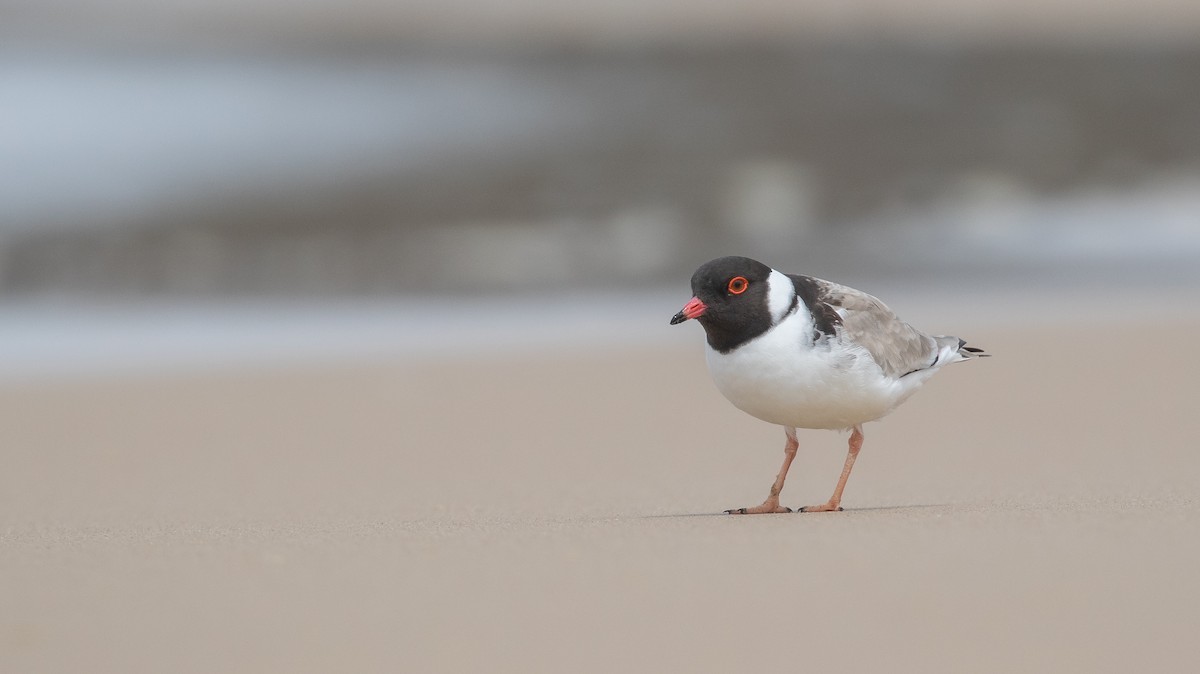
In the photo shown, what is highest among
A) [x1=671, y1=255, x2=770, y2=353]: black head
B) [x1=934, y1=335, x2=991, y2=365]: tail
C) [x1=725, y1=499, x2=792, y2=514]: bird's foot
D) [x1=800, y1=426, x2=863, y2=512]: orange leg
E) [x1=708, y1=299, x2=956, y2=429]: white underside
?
[x1=671, y1=255, x2=770, y2=353]: black head

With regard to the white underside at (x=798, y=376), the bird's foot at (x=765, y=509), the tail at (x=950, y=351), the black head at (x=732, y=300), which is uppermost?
the black head at (x=732, y=300)

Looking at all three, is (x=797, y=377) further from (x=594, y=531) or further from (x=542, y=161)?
(x=542, y=161)

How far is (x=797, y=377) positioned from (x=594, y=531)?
776mm

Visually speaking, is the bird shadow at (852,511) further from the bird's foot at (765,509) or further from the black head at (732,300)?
the black head at (732,300)

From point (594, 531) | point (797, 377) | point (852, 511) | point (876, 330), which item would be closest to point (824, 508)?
point (852, 511)

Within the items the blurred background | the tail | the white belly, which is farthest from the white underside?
the blurred background

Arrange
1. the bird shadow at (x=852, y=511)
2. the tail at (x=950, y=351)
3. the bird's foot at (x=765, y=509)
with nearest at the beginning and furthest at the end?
the bird shadow at (x=852, y=511), the bird's foot at (x=765, y=509), the tail at (x=950, y=351)

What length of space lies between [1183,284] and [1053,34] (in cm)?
669

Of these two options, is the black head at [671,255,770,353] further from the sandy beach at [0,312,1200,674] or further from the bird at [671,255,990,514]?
the sandy beach at [0,312,1200,674]

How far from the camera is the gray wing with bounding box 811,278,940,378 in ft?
15.2

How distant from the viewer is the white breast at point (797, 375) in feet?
14.5

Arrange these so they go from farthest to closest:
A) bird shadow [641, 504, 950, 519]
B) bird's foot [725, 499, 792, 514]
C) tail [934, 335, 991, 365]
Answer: tail [934, 335, 991, 365] < bird's foot [725, 499, 792, 514] < bird shadow [641, 504, 950, 519]

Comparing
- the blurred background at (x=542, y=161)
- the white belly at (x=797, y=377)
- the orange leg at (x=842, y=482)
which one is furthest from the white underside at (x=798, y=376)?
the blurred background at (x=542, y=161)

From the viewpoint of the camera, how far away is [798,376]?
4441 mm
